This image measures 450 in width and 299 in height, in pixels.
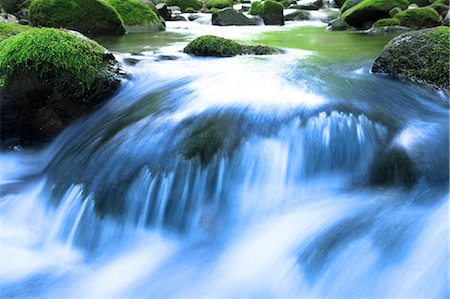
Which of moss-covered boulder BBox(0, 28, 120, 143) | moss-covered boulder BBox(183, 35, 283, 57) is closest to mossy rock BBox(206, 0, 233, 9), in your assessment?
moss-covered boulder BBox(183, 35, 283, 57)

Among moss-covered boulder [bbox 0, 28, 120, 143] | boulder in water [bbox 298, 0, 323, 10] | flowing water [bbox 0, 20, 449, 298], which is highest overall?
boulder in water [bbox 298, 0, 323, 10]

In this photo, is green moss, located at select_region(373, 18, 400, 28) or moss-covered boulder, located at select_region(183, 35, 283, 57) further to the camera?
green moss, located at select_region(373, 18, 400, 28)

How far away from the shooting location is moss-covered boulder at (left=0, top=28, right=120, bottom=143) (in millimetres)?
4324

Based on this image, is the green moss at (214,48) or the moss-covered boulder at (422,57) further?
the green moss at (214,48)

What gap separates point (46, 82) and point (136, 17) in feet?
27.3

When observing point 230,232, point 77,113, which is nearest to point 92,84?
point 77,113

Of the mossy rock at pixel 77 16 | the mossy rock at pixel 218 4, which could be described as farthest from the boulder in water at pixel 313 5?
the mossy rock at pixel 77 16

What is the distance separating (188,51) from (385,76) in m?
3.25

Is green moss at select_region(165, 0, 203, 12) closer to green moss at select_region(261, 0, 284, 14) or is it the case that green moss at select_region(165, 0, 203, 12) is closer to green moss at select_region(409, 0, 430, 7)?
green moss at select_region(261, 0, 284, 14)

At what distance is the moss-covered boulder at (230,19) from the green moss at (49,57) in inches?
455

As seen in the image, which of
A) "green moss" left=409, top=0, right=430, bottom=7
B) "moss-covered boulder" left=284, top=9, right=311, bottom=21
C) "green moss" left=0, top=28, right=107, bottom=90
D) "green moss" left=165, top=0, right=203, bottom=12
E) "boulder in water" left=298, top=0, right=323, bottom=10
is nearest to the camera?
"green moss" left=0, top=28, right=107, bottom=90

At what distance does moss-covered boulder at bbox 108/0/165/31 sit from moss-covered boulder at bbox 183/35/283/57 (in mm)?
5595

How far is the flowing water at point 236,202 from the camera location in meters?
2.65

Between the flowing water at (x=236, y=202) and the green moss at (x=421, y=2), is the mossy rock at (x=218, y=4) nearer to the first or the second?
the green moss at (x=421, y=2)
